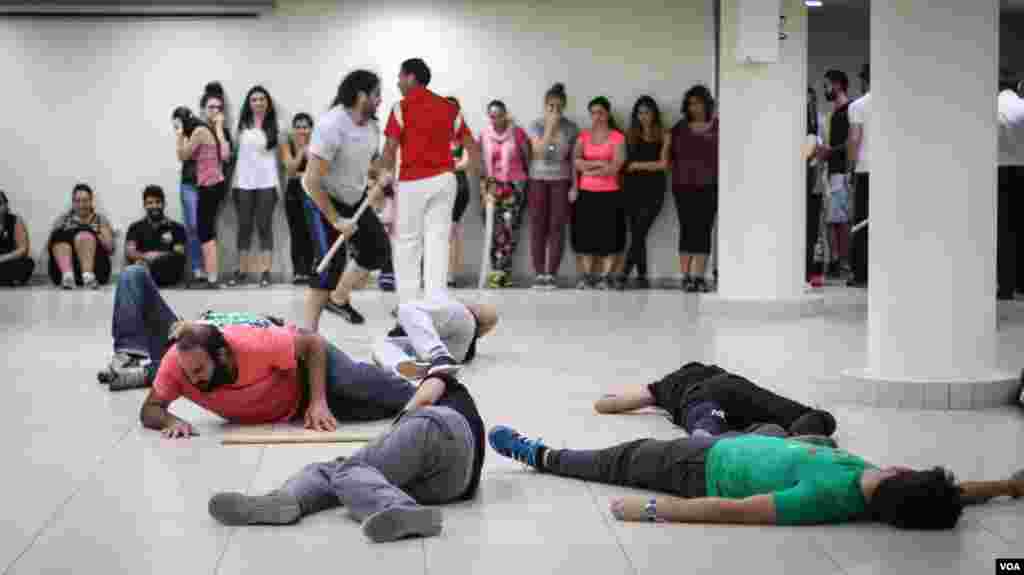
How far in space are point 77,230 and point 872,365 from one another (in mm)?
12183

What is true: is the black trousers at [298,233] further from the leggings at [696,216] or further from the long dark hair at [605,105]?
the leggings at [696,216]

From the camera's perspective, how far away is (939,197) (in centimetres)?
773

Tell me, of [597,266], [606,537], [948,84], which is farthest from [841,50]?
[606,537]

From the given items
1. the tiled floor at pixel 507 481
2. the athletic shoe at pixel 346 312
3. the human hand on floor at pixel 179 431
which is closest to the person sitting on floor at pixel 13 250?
the tiled floor at pixel 507 481

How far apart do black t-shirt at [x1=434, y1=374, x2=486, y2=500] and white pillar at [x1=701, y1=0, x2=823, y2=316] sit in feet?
24.8

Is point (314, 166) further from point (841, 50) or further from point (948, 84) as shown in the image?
point (841, 50)

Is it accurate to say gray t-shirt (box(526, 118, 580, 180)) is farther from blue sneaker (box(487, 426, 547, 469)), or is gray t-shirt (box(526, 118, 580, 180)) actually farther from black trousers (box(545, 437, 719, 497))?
black trousers (box(545, 437, 719, 497))

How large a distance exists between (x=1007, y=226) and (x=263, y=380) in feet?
27.0

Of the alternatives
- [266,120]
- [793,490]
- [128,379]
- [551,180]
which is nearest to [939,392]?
[793,490]

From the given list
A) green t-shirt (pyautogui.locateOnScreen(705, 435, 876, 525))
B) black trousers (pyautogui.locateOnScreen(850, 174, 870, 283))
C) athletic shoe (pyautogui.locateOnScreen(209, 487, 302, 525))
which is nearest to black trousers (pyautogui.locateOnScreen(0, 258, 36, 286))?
black trousers (pyautogui.locateOnScreen(850, 174, 870, 283))

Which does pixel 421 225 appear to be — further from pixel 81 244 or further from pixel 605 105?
pixel 81 244

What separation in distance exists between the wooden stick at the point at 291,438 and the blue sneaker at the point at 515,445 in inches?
32.6

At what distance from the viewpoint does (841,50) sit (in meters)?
20.2

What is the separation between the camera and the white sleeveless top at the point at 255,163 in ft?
59.5
